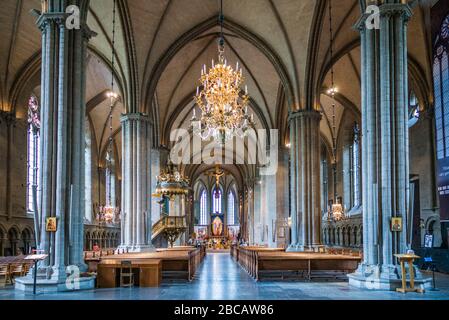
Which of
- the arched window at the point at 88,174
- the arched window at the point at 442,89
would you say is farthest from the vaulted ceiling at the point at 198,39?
the arched window at the point at 88,174

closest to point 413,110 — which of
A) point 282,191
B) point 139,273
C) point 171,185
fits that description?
point 282,191

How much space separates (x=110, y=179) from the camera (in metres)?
44.4

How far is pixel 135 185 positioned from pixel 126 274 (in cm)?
1084

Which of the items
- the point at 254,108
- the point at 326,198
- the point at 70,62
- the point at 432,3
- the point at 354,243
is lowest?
the point at 354,243

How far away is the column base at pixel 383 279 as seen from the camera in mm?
13227

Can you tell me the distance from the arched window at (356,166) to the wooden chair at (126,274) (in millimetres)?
23071

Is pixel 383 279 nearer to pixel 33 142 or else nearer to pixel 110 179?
pixel 33 142

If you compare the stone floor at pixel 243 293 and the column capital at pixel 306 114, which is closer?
the stone floor at pixel 243 293

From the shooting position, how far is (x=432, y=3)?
22.2 meters

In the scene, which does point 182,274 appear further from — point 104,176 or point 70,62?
point 104,176

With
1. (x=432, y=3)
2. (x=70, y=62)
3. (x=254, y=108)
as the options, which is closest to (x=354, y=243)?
(x=254, y=108)

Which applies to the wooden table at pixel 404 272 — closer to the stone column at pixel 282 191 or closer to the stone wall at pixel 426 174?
the stone wall at pixel 426 174

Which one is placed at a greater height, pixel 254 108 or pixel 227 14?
pixel 227 14
